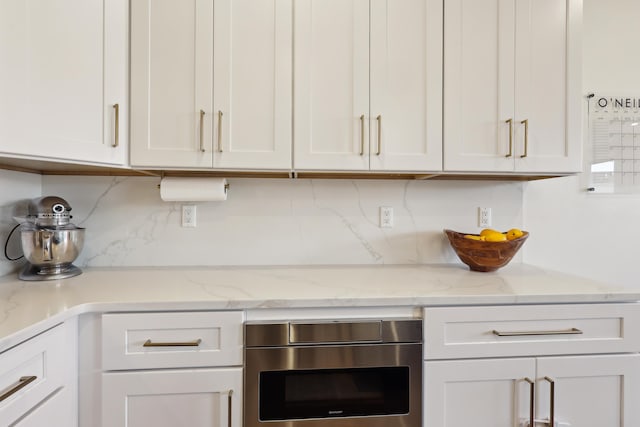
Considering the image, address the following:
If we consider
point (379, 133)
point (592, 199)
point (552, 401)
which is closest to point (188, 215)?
point (379, 133)

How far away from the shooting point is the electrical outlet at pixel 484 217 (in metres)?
1.83

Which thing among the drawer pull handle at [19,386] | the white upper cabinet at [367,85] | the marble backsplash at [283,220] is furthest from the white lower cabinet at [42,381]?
the white upper cabinet at [367,85]

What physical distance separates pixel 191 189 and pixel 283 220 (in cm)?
48

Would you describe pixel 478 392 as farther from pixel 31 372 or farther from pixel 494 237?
pixel 31 372

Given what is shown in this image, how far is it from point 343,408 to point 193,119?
1.27 meters

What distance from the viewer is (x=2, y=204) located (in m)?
1.37

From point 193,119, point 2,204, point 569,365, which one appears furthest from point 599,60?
point 2,204

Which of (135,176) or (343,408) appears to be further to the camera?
(135,176)

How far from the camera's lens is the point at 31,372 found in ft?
2.92

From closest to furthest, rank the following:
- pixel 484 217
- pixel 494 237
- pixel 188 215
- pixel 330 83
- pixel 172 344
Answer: pixel 172 344
pixel 330 83
pixel 494 237
pixel 188 215
pixel 484 217

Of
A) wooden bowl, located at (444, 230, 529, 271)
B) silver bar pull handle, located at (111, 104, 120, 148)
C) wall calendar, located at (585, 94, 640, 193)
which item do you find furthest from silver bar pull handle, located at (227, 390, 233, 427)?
wall calendar, located at (585, 94, 640, 193)

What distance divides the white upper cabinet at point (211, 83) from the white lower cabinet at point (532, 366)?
101cm

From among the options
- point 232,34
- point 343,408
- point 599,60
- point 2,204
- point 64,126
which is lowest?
point 343,408

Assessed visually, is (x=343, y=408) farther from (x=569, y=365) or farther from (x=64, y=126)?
(x=64, y=126)
